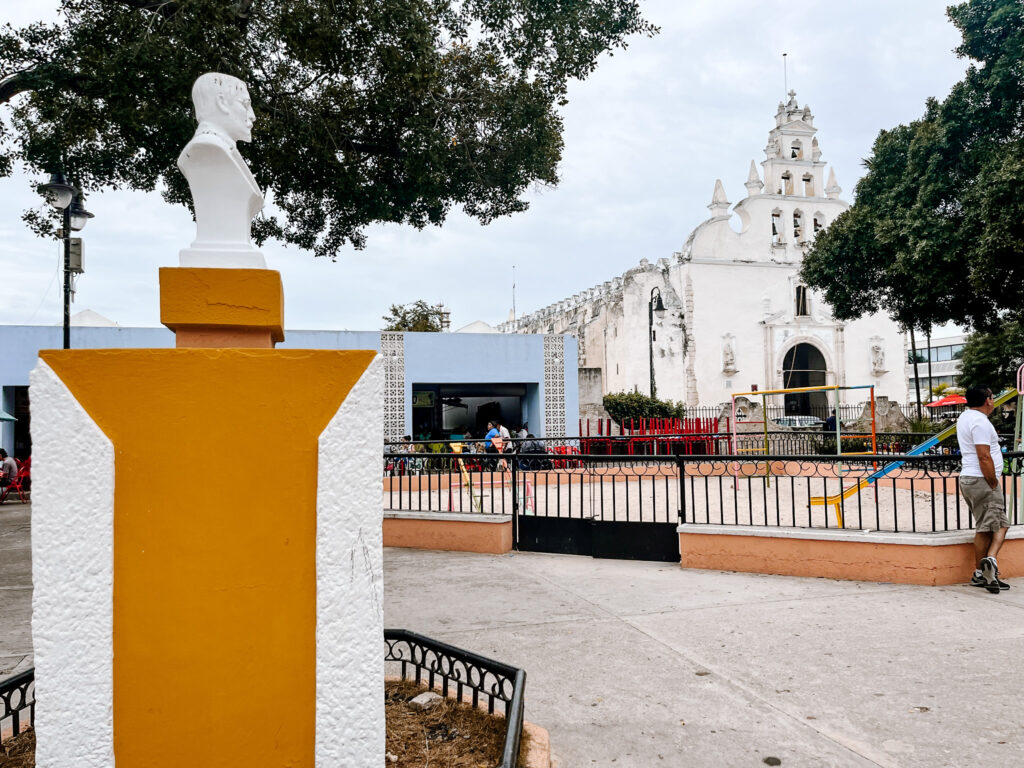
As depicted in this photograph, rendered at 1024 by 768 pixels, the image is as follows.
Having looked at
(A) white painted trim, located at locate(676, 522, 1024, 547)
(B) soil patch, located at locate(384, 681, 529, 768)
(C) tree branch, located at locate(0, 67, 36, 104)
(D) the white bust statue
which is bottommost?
(B) soil patch, located at locate(384, 681, 529, 768)

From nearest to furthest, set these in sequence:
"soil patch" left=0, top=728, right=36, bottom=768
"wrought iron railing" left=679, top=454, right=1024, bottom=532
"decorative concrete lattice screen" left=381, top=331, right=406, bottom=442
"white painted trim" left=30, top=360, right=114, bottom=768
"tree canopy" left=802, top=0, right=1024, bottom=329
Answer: "white painted trim" left=30, top=360, right=114, bottom=768
"soil patch" left=0, top=728, right=36, bottom=768
"wrought iron railing" left=679, top=454, right=1024, bottom=532
"tree canopy" left=802, top=0, right=1024, bottom=329
"decorative concrete lattice screen" left=381, top=331, right=406, bottom=442

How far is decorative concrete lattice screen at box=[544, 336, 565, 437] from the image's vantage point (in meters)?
A: 22.8

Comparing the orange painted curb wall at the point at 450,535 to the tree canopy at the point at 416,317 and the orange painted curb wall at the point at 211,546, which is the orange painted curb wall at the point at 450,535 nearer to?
the orange painted curb wall at the point at 211,546

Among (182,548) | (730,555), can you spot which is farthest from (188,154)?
(730,555)

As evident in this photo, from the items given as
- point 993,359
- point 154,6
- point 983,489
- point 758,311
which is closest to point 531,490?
point 983,489

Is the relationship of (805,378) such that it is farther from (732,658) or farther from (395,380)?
(732,658)

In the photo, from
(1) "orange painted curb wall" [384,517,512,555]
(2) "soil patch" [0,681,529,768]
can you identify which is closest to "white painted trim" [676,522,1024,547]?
(1) "orange painted curb wall" [384,517,512,555]

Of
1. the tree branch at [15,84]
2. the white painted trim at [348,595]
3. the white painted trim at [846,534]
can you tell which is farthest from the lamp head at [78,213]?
the white painted trim at [348,595]

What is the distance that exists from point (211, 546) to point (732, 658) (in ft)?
10.9

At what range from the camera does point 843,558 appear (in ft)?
20.6

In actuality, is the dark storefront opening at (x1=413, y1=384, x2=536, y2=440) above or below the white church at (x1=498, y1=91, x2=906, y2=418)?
below

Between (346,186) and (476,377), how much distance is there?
1360 cm

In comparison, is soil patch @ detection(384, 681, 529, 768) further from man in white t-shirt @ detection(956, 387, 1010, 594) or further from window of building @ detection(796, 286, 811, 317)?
window of building @ detection(796, 286, 811, 317)

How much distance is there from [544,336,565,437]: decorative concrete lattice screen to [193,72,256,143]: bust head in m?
20.2
